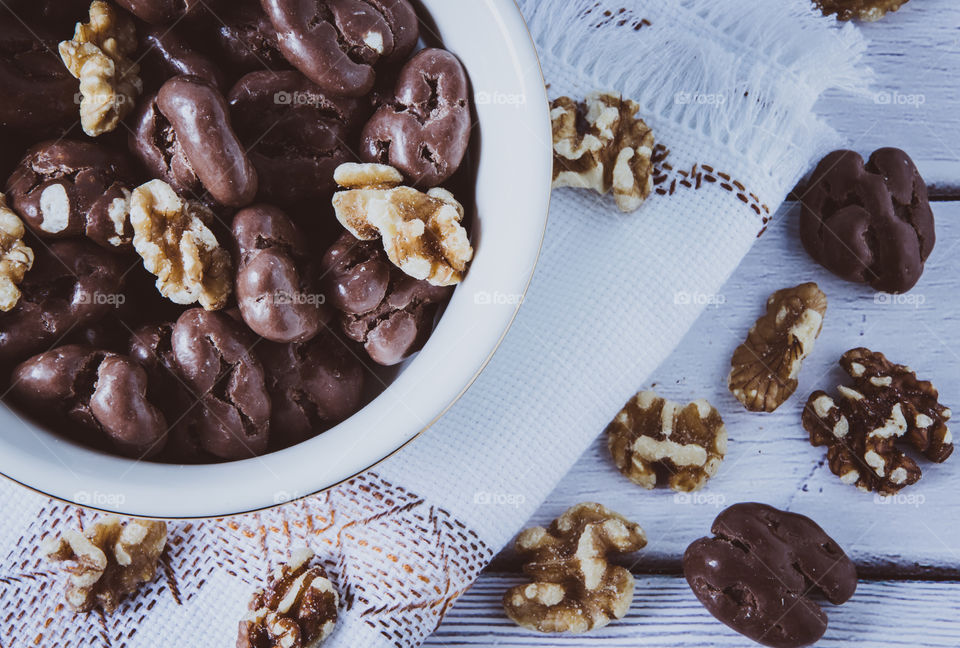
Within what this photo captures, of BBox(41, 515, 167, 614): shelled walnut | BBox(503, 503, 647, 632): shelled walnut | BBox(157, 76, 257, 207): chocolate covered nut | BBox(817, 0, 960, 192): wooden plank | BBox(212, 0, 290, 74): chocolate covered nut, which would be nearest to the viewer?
BBox(157, 76, 257, 207): chocolate covered nut

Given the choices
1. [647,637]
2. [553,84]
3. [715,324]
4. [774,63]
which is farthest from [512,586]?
[774,63]

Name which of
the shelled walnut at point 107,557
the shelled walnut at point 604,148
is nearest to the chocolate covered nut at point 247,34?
the shelled walnut at point 604,148

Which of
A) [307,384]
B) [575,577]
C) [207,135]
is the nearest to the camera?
[207,135]

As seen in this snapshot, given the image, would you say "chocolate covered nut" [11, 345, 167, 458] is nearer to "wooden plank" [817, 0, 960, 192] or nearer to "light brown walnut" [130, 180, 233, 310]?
"light brown walnut" [130, 180, 233, 310]

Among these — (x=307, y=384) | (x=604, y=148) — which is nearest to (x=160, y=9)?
(x=307, y=384)

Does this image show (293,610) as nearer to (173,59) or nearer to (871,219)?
(173,59)

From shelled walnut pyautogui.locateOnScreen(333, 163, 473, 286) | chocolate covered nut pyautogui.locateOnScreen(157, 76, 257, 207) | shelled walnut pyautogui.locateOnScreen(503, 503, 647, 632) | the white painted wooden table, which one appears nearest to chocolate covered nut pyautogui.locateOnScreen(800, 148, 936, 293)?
the white painted wooden table
